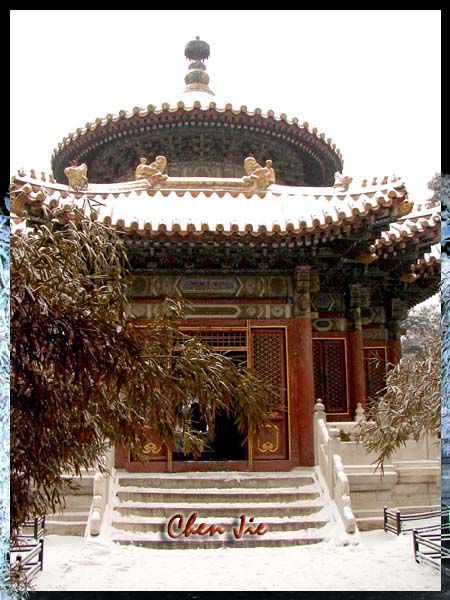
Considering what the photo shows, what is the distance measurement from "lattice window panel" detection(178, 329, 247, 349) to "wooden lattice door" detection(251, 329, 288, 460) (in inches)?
6.4

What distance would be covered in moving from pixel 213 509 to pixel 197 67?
426 inches

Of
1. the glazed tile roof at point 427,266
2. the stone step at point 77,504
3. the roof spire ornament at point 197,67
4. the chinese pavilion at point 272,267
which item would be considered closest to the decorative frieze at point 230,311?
the chinese pavilion at point 272,267

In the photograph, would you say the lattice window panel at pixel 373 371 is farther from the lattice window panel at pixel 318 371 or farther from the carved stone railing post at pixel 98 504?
the carved stone railing post at pixel 98 504

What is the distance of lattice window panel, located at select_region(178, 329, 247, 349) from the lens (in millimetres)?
9781

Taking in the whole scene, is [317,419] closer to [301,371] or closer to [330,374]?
[301,371]

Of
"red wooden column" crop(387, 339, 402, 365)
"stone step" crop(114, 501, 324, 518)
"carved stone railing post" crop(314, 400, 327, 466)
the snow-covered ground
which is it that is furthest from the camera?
"red wooden column" crop(387, 339, 402, 365)

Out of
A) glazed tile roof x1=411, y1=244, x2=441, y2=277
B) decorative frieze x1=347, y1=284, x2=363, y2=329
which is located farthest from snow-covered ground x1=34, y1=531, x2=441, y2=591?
glazed tile roof x1=411, y1=244, x2=441, y2=277

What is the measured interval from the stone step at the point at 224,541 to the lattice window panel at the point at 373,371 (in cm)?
400

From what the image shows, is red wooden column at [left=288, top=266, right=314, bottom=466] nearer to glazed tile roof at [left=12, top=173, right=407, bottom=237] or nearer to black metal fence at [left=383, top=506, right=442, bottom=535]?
glazed tile roof at [left=12, top=173, right=407, bottom=237]

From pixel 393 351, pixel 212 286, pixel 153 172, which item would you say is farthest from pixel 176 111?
pixel 393 351

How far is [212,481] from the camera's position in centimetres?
870

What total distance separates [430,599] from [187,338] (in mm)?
3397

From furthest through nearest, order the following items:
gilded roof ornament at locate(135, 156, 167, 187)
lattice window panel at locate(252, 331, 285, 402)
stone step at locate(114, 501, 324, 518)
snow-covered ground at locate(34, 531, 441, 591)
A: 1. gilded roof ornament at locate(135, 156, 167, 187)
2. lattice window panel at locate(252, 331, 285, 402)
3. stone step at locate(114, 501, 324, 518)
4. snow-covered ground at locate(34, 531, 441, 591)
